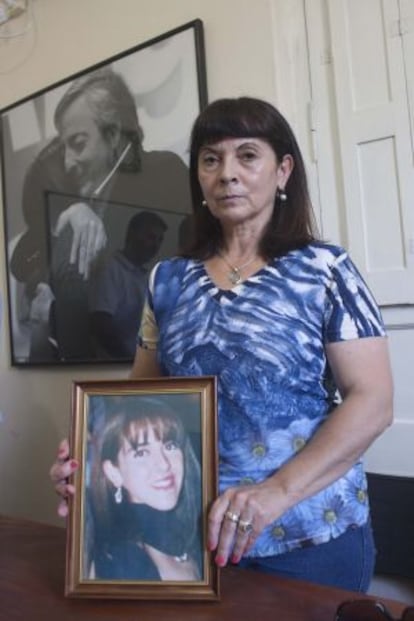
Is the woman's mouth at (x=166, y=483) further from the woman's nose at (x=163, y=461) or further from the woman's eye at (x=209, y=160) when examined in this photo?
the woman's eye at (x=209, y=160)

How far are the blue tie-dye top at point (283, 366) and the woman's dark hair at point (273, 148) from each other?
2.7 inches

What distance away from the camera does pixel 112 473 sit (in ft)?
2.22

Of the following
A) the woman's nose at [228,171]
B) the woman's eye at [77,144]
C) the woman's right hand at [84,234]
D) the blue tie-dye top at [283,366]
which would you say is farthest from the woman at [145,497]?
the woman's eye at [77,144]

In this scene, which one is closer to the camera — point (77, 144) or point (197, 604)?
point (197, 604)

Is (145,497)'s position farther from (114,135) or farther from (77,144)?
(77,144)

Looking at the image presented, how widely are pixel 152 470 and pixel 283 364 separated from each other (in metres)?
0.22

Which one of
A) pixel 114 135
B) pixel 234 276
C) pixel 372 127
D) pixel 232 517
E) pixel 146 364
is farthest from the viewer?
pixel 114 135

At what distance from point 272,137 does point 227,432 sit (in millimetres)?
431

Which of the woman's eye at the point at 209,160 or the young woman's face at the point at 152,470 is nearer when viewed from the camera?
the young woman's face at the point at 152,470

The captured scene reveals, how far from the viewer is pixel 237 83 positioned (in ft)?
4.89

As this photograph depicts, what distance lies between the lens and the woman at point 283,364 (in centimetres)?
71

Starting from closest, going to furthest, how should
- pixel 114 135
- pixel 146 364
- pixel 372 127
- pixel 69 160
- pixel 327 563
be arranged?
pixel 327 563 < pixel 146 364 < pixel 372 127 < pixel 114 135 < pixel 69 160

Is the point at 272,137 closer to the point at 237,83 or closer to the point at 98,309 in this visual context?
the point at 237,83

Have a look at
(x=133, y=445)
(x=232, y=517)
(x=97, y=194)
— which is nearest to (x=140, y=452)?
(x=133, y=445)
